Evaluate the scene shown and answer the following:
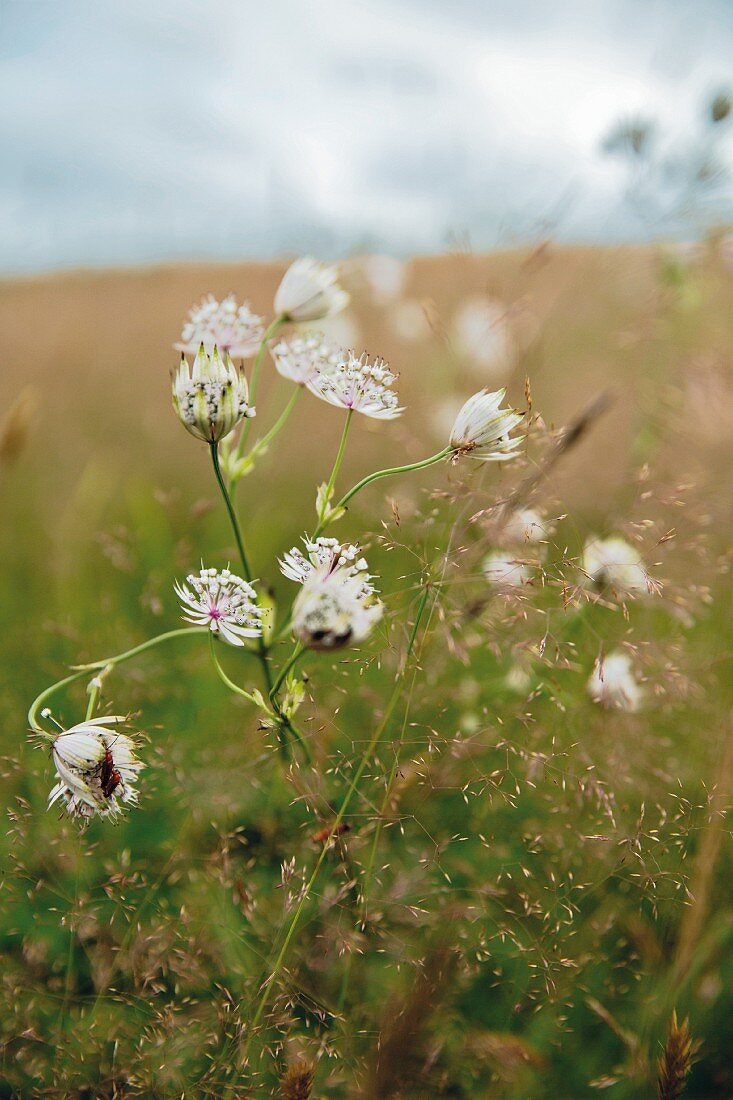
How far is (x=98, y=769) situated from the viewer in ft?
2.87

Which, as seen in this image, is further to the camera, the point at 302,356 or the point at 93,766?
the point at 302,356

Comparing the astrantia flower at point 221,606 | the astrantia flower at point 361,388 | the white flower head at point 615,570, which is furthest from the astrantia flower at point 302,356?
the white flower head at point 615,570

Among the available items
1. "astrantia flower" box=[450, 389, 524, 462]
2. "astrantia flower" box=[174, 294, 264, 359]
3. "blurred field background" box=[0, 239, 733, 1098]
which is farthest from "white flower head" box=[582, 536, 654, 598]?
"astrantia flower" box=[174, 294, 264, 359]

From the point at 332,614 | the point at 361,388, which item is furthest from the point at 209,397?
the point at 332,614

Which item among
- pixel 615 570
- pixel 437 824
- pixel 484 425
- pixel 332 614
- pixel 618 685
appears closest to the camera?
pixel 332 614

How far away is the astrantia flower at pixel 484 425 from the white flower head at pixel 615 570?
217 mm

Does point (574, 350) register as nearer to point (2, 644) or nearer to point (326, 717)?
point (326, 717)

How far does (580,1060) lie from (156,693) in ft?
2.80

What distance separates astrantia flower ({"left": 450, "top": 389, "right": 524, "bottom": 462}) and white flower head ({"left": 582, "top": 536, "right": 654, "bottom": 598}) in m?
0.22

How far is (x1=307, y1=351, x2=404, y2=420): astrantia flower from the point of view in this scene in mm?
913

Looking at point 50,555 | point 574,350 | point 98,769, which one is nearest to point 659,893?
point 98,769

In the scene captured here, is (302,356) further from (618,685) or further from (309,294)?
(618,685)

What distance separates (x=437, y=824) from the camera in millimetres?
1427

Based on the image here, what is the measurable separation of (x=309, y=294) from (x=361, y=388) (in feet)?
1.15
